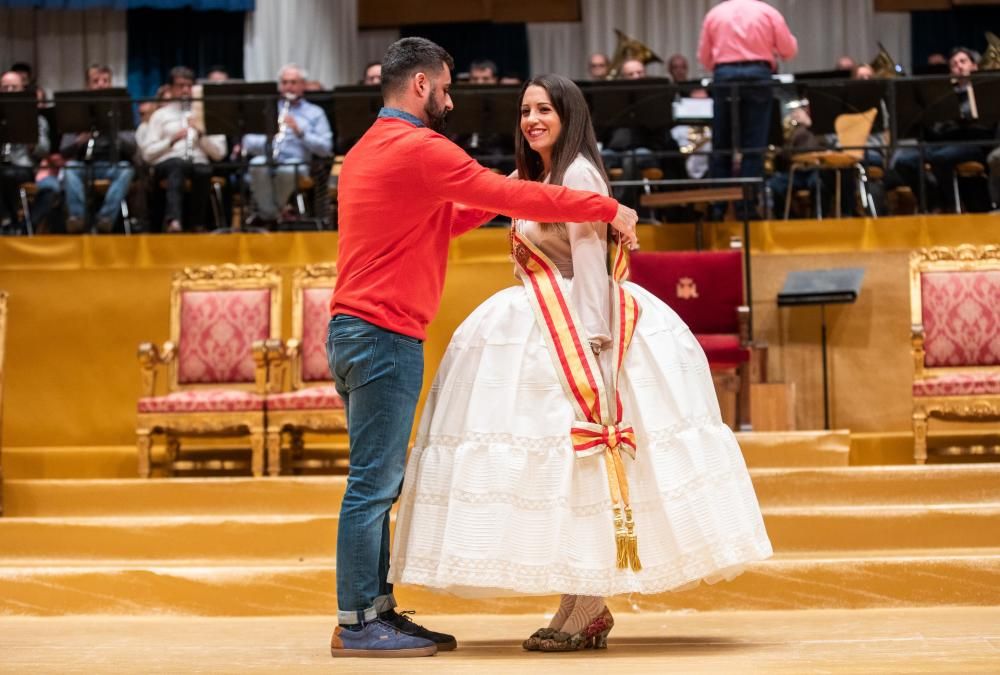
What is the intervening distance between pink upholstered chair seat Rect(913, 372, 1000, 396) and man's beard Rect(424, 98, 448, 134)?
322 centimetres

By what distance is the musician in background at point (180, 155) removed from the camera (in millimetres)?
7895

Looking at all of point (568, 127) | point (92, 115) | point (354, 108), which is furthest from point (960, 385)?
point (92, 115)

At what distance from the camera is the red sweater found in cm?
338

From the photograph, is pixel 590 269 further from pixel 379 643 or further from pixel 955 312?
pixel 955 312

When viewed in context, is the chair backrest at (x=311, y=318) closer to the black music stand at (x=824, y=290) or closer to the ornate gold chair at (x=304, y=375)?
the ornate gold chair at (x=304, y=375)

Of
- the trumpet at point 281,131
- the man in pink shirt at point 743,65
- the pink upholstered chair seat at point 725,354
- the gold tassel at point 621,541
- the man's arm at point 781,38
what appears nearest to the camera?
the gold tassel at point 621,541

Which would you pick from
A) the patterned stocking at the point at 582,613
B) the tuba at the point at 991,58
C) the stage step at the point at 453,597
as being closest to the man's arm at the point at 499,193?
the patterned stocking at the point at 582,613

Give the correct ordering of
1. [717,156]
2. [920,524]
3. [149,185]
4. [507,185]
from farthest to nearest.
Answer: [149,185] → [717,156] → [920,524] → [507,185]

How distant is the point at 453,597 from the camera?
4574mm

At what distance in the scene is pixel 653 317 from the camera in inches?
142

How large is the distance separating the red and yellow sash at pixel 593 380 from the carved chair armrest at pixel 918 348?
300 centimetres

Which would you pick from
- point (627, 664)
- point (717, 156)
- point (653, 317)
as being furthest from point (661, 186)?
point (627, 664)

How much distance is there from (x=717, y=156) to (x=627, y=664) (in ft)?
15.9

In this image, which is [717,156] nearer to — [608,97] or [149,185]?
[608,97]
